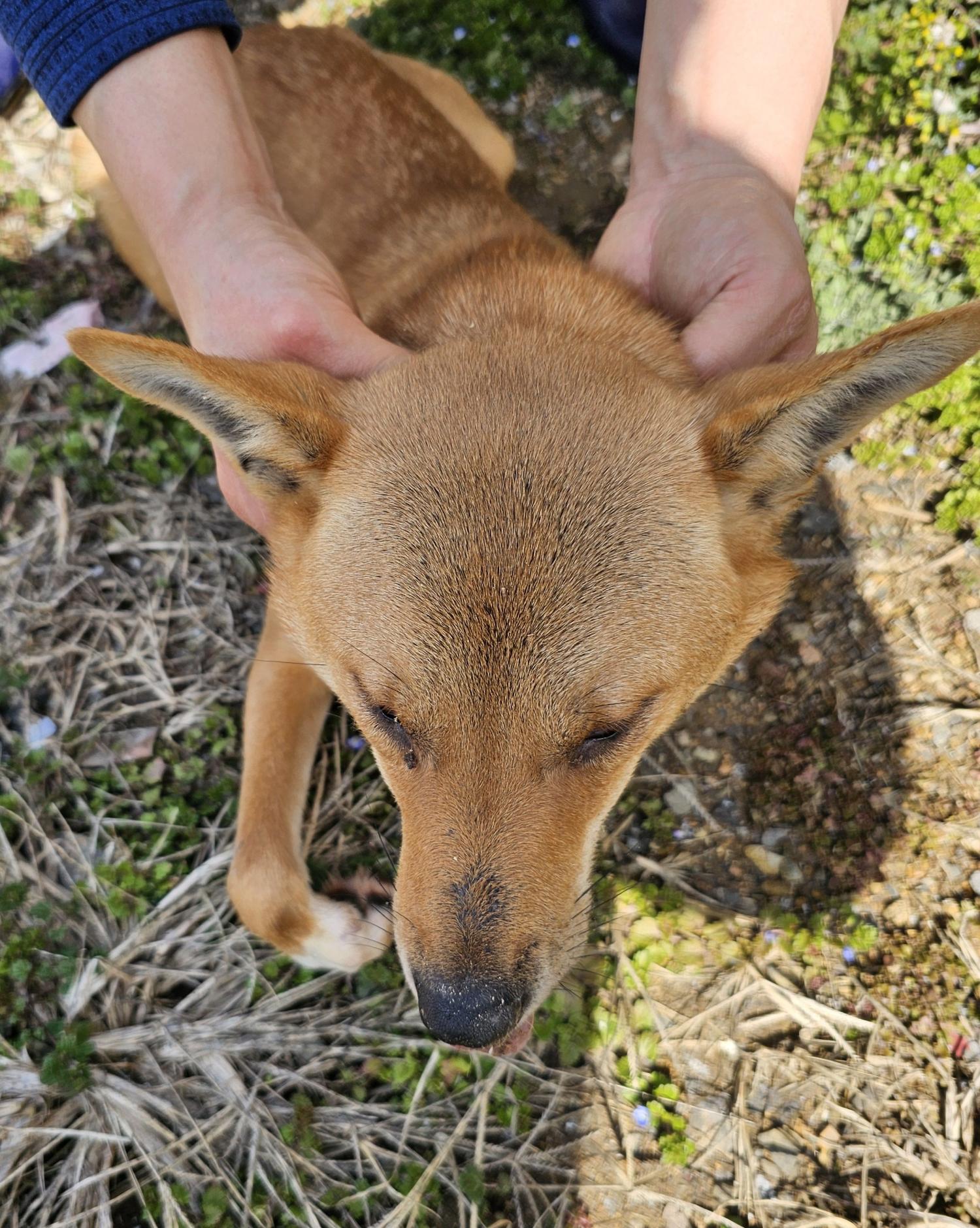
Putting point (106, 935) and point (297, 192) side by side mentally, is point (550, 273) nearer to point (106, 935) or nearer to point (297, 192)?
point (297, 192)

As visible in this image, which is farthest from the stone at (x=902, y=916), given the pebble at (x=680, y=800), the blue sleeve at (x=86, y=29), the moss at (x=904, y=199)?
the blue sleeve at (x=86, y=29)

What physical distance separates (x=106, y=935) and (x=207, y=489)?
2063mm

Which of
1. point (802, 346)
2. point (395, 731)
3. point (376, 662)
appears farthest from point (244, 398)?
point (802, 346)

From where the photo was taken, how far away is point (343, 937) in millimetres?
3293

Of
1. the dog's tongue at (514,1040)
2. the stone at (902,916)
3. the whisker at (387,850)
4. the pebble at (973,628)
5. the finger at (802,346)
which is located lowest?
the stone at (902,916)

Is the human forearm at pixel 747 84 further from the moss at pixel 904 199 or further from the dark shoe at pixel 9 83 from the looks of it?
the dark shoe at pixel 9 83

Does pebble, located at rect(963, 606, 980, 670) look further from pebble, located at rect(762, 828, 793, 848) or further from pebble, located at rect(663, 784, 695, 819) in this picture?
pebble, located at rect(663, 784, 695, 819)

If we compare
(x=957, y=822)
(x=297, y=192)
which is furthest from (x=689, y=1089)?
(x=297, y=192)

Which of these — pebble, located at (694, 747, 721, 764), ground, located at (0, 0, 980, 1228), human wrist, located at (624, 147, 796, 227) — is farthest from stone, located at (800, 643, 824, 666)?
human wrist, located at (624, 147, 796, 227)

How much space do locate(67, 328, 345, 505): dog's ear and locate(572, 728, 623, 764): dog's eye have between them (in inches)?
43.9

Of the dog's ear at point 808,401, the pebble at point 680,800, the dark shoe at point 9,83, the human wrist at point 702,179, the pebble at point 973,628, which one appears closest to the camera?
the dog's ear at point 808,401

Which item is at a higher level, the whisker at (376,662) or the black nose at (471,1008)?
the whisker at (376,662)

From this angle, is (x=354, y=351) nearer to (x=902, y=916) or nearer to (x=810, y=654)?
(x=810, y=654)

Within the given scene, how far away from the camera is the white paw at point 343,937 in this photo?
10.8 ft
